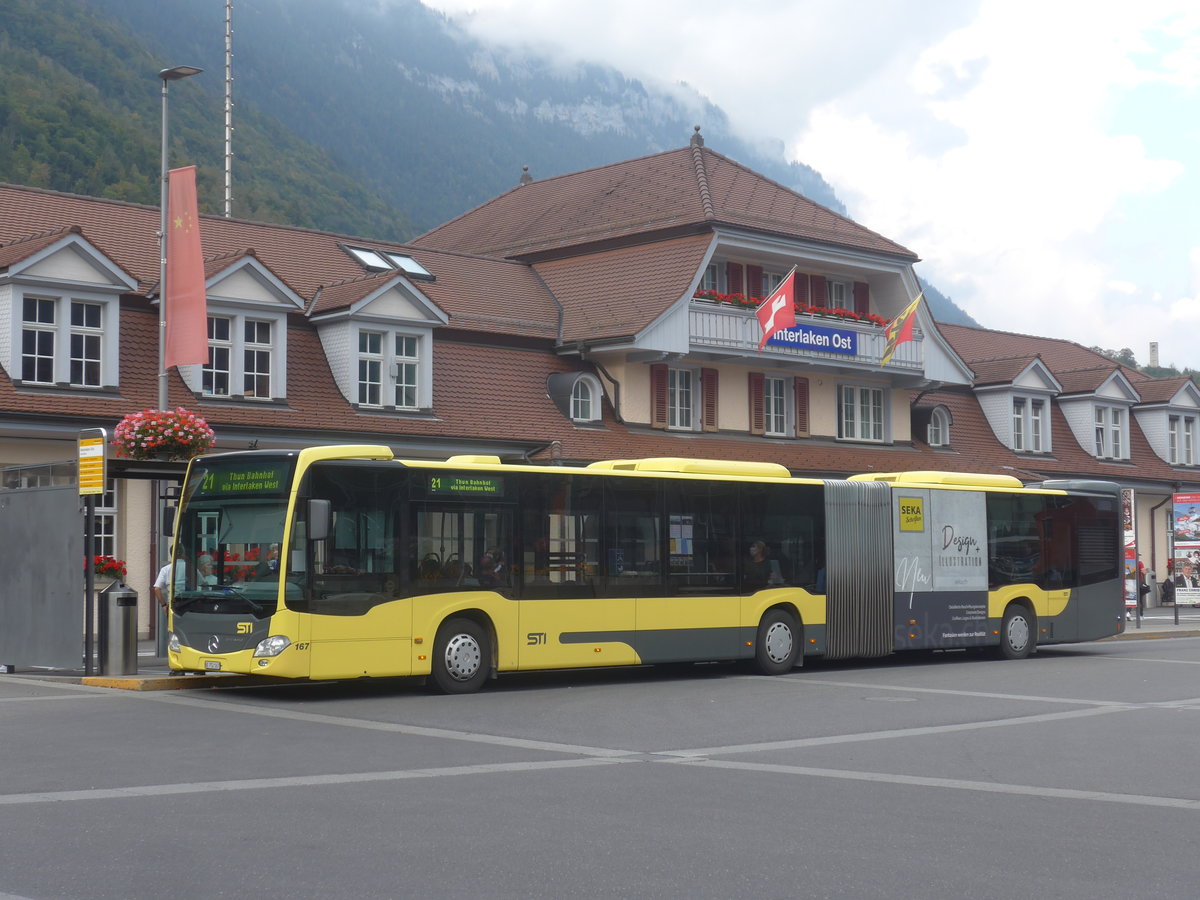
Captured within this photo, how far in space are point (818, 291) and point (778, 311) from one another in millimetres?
4349

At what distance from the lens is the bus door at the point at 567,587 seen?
19.7 meters

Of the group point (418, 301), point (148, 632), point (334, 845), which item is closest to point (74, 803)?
point (334, 845)

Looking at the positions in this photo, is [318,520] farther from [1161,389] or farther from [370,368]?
[1161,389]

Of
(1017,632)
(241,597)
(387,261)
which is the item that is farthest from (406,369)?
(241,597)

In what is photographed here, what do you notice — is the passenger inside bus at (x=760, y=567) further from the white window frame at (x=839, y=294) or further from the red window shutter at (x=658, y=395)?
the white window frame at (x=839, y=294)

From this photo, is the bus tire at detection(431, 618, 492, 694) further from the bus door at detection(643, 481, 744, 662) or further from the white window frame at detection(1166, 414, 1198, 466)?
the white window frame at detection(1166, 414, 1198, 466)

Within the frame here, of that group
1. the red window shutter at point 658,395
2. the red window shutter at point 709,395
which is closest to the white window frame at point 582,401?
the red window shutter at point 658,395

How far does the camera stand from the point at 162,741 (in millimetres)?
13547

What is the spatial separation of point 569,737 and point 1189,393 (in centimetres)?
4443

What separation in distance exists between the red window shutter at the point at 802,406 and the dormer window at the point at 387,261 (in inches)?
388

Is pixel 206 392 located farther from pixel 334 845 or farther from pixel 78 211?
pixel 334 845

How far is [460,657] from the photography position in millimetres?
18922

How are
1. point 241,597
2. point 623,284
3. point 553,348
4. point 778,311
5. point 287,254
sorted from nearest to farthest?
point 241,597
point 287,254
point 553,348
point 778,311
point 623,284

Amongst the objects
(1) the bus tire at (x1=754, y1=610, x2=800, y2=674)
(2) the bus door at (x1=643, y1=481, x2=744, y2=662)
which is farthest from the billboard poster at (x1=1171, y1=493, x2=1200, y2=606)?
(2) the bus door at (x1=643, y1=481, x2=744, y2=662)
